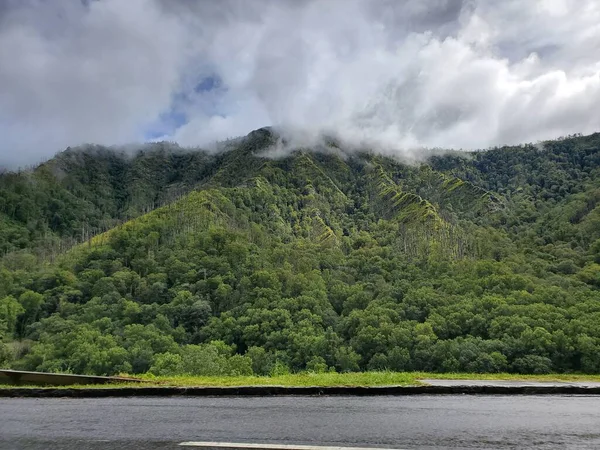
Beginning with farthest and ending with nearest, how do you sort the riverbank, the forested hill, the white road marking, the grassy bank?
the forested hill, the grassy bank, the riverbank, the white road marking

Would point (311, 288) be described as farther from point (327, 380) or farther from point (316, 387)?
point (316, 387)

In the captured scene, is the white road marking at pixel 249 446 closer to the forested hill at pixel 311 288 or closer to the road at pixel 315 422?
the road at pixel 315 422

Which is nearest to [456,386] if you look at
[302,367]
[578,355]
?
[578,355]

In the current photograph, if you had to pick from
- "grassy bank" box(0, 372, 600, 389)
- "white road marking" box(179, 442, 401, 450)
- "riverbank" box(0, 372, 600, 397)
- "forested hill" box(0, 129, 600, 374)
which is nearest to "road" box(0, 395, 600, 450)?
"white road marking" box(179, 442, 401, 450)

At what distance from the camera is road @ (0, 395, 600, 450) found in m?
6.98

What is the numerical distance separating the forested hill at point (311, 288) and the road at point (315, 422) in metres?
Result: 26.1

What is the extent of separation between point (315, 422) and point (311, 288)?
107m

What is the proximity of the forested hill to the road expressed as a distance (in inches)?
1029

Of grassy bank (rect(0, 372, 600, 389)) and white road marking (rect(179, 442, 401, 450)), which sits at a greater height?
white road marking (rect(179, 442, 401, 450))

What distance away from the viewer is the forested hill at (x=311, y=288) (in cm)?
7169

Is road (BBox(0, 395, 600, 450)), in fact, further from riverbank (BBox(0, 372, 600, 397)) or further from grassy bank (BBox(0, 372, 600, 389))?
grassy bank (BBox(0, 372, 600, 389))

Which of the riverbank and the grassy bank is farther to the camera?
the grassy bank

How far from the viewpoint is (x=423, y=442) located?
677 centimetres

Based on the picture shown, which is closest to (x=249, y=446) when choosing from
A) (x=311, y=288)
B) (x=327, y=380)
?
(x=327, y=380)
